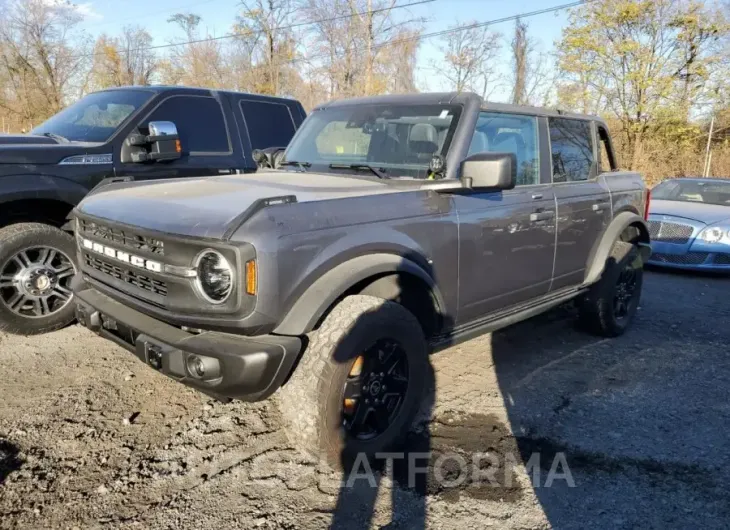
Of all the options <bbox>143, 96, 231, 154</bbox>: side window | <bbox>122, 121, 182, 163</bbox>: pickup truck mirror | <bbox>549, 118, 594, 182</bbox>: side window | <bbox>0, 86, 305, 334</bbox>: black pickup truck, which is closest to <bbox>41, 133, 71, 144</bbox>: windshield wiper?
<bbox>0, 86, 305, 334</bbox>: black pickup truck

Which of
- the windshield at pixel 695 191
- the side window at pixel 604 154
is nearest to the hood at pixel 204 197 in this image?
the side window at pixel 604 154

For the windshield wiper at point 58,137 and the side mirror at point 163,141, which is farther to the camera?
the windshield wiper at point 58,137

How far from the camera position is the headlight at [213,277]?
8.27 feet

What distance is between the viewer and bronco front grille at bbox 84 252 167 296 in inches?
109

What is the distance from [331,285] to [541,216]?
1.95 m

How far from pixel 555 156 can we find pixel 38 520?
4.02m

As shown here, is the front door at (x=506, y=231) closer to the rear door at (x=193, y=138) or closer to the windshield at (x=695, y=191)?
the rear door at (x=193, y=138)

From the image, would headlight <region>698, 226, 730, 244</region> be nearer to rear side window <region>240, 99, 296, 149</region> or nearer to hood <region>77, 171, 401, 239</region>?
rear side window <region>240, 99, 296, 149</region>

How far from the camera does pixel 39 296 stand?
455 centimetres

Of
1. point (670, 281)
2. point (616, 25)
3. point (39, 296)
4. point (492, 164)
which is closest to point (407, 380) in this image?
point (492, 164)

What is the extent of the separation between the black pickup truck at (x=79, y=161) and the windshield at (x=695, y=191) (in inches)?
298

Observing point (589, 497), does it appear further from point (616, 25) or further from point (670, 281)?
point (616, 25)

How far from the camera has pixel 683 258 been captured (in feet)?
27.1

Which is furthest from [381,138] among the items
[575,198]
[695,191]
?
[695,191]
